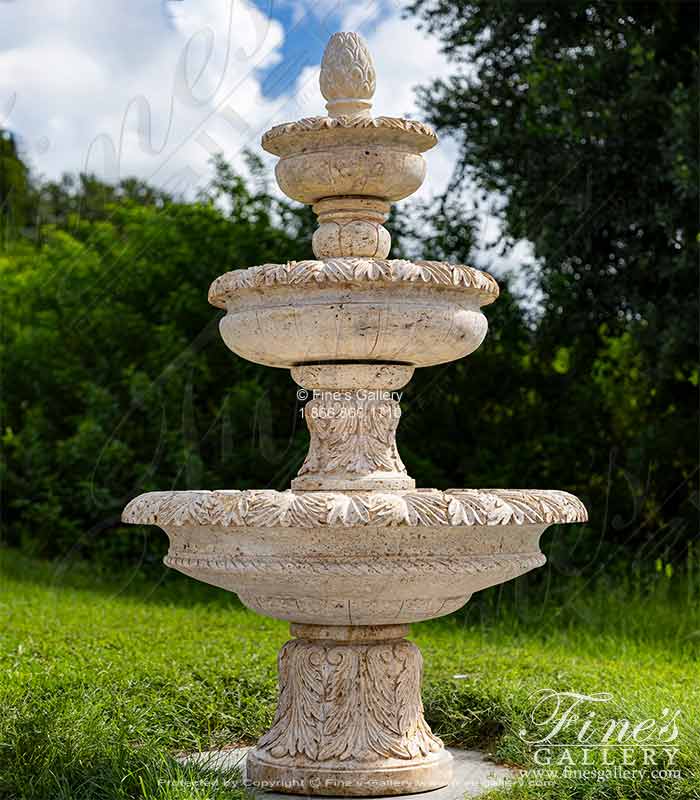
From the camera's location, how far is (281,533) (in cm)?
382

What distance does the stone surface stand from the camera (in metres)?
4.28

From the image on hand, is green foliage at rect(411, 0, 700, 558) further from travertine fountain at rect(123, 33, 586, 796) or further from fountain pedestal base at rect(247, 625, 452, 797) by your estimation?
fountain pedestal base at rect(247, 625, 452, 797)

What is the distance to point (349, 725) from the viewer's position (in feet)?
14.1

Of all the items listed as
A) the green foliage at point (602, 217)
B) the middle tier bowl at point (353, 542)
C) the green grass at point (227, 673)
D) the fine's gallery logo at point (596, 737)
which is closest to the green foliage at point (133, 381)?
the green grass at point (227, 673)

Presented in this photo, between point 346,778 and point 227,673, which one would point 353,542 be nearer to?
point 346,778

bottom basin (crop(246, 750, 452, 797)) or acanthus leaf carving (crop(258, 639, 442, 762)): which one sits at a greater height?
acanthus leaf carving (crop(258, 639, 442, 762))

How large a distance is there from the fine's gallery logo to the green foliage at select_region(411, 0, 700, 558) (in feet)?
13.1

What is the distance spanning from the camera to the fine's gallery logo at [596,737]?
421 centimetres

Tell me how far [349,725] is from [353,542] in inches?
34.8

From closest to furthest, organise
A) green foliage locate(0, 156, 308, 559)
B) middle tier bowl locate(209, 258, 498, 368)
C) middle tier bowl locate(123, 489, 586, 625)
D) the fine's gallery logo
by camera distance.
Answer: middle tier bowl locate(123, 489, 586, 625)
middle tier bowl locate(209, 258, 498, 368)
the fine's gallery logo
green foliage locate(0, 156, 308, 559)

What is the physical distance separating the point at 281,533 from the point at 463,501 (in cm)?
61

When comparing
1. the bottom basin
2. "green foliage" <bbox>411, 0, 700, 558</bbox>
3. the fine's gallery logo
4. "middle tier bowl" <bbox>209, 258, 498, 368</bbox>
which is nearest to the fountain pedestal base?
the bottom basin

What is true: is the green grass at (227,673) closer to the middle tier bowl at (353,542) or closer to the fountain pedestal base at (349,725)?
the fountain pedestal base at (349,725)

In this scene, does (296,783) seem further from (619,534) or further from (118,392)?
(118,392)
